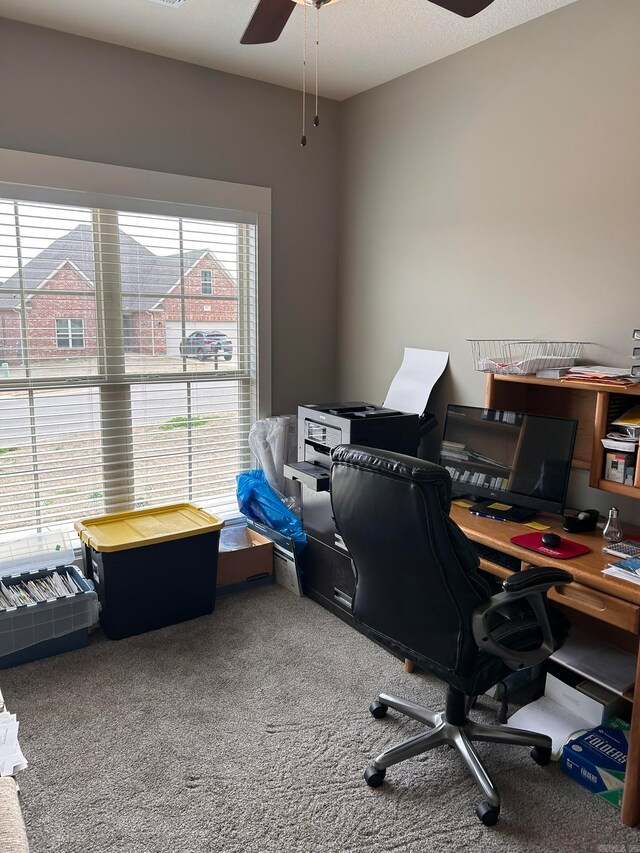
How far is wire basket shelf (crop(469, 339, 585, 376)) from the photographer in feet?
8.20

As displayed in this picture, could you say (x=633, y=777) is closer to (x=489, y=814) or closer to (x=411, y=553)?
(x=489, y=814)

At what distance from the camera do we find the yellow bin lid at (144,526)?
283 cm

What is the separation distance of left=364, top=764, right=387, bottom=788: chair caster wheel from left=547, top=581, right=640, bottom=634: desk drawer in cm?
80

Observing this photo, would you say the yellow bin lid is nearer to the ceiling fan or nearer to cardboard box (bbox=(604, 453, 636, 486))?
cardboard box (bbox=(604, 453, 636, 486))

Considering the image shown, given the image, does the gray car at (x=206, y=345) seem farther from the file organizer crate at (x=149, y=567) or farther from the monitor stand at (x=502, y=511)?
the monitor stand at (x=502, y=511)

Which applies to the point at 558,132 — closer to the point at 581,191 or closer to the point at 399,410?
the point at 581,191

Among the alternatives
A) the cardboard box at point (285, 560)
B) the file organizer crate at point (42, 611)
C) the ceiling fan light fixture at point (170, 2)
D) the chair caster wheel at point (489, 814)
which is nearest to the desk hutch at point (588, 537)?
the chair caster wheel at point (489, 814)

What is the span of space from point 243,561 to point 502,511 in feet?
4.78

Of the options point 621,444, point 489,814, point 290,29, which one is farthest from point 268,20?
point 489,814

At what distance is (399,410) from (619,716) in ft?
5.56

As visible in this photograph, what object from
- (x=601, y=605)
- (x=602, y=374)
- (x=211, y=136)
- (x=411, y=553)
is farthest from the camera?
(x=211, y=136)

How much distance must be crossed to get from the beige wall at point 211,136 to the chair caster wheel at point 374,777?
2.25 m

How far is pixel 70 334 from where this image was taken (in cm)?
307

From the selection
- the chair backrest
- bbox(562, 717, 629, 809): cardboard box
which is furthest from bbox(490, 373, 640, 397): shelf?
bbox(562, 717, 629, 809): cardboard box
